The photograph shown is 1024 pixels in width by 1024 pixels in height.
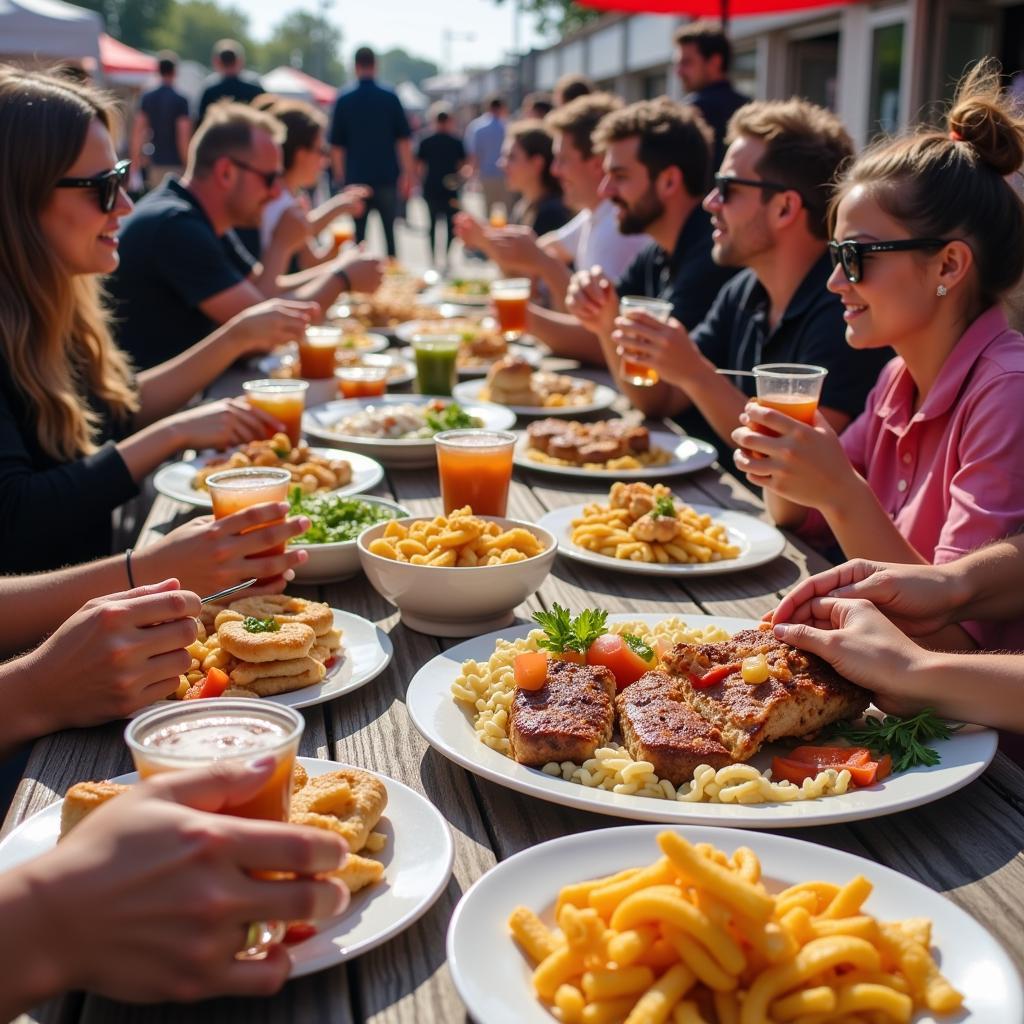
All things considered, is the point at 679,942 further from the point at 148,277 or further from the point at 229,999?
the point at 148,277

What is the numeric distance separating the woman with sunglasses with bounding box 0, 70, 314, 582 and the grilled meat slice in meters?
1.77

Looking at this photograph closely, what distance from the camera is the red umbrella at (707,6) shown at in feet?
24.7

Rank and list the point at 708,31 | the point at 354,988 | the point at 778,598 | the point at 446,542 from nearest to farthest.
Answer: the point at 354,988 < the point at 446,542 < the point at 778,598 < the point at 708,31

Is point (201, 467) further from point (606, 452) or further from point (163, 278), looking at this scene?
point (163, 278)

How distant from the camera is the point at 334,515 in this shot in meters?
2.73

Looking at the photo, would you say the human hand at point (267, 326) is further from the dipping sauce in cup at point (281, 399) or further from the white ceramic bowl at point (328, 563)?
the white ceramic bowl at point (328, 563)

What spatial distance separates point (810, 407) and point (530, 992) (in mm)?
1754

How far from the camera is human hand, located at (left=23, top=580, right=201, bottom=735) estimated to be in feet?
A: 5.80

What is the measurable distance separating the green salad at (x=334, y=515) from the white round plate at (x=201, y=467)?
0.12 meters

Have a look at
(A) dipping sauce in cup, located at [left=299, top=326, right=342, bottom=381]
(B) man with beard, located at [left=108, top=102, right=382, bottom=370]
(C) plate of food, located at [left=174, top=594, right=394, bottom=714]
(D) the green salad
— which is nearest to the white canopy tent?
(B) man with beard, located at [left=108, top=102, right=382, bottom=370]

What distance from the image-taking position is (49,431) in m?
3.17

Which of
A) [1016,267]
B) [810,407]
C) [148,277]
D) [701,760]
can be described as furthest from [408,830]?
[148,277]

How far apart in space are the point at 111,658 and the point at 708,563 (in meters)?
1.45

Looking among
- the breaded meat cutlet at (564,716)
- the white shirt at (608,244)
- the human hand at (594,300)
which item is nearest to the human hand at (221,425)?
the human hand at (594,300)
